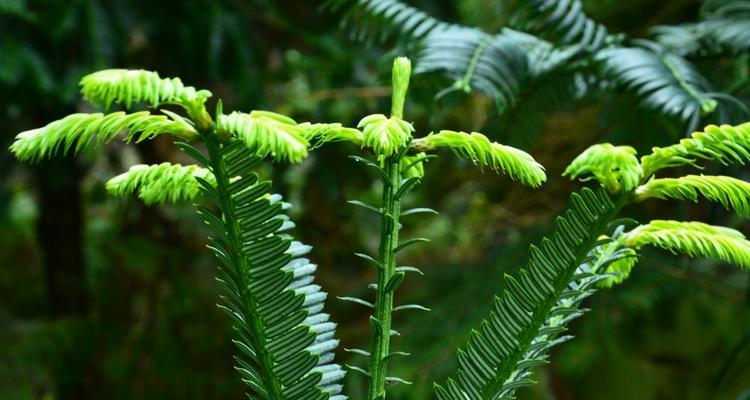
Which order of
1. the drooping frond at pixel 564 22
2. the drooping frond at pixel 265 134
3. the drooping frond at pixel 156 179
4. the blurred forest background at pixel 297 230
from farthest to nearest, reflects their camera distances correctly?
the blurred forest background at pixel 297 230 < the drooping frond at pixel 564 22 < the drooping frond at pixel 156 179 < the drooping frond at pixel 265 134

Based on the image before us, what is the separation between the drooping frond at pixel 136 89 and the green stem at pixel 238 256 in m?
0.03

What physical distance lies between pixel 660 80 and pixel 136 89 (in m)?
0.72

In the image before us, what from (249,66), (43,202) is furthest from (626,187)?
(43,202)

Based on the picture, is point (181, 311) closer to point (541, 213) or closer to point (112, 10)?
point (112, 10)

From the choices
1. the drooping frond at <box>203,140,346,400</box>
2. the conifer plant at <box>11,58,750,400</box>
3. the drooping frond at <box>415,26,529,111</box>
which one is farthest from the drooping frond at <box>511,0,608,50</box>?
the drooping frond at <box>203,140,346,400</box>

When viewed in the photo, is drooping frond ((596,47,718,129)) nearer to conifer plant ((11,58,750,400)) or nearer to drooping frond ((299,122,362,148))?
conifer plant ((11,58,750,400))

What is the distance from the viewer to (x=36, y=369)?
84.4 inches

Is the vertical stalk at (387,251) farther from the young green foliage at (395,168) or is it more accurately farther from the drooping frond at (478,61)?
the drooping frond at (478,61)

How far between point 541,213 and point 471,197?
2.73 ft

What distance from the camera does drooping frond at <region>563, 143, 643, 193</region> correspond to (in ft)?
1.53

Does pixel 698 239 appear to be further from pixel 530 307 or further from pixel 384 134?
pixel 384 134

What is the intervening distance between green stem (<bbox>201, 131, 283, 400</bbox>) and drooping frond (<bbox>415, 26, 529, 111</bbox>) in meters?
0.52

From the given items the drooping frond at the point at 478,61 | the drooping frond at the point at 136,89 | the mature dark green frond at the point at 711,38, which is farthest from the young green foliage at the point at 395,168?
the mature dark green frond at the point at 711,38

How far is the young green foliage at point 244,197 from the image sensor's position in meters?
0.43
